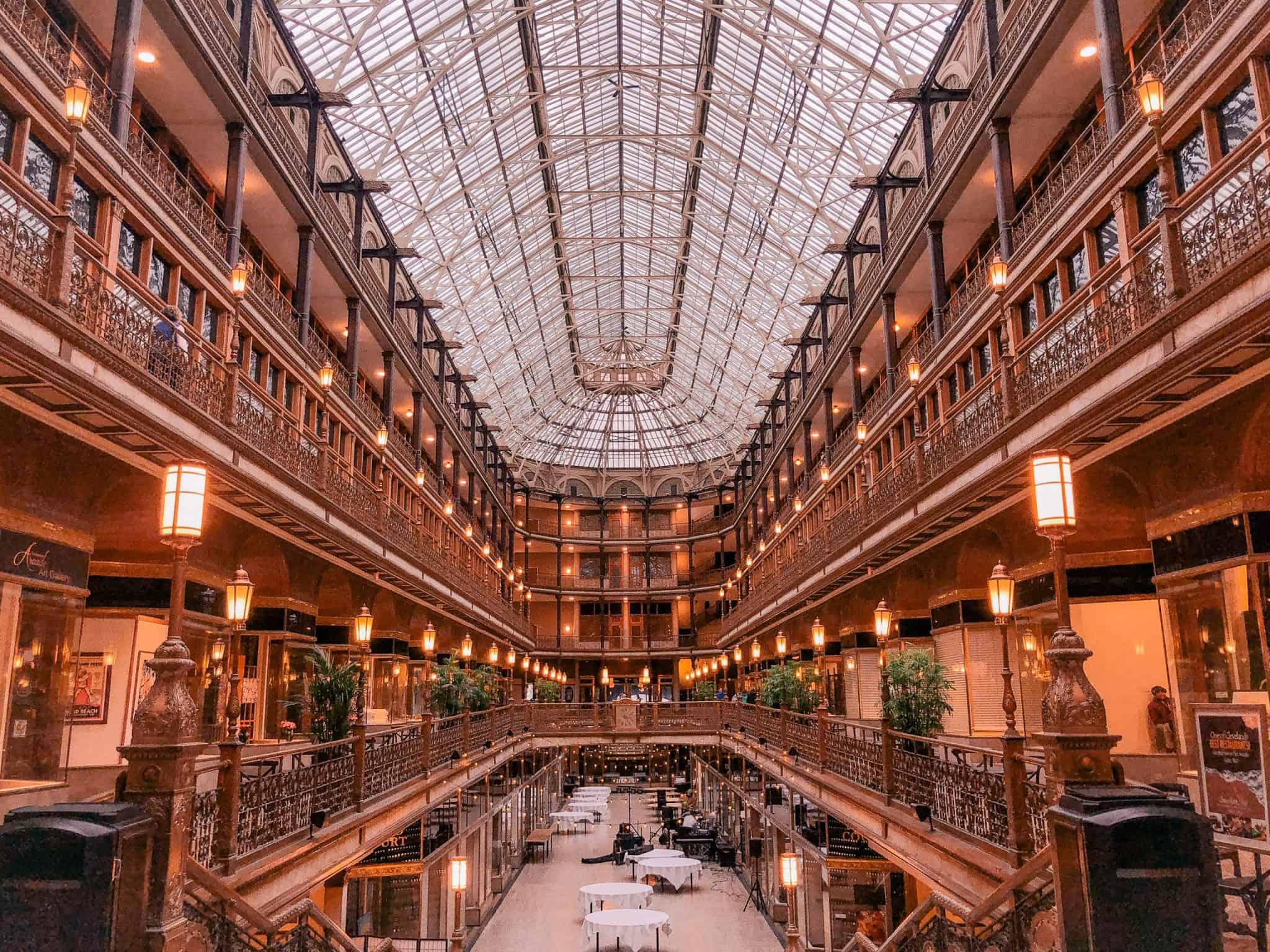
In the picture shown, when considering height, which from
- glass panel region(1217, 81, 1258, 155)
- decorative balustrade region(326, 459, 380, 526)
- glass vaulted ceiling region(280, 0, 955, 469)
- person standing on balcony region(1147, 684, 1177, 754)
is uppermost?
glass vaulted ceiling region(280, 0, 955, 469)

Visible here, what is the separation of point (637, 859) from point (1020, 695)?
13730mm

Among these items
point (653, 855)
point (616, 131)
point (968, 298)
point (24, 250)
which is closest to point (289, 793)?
point (24, 250)

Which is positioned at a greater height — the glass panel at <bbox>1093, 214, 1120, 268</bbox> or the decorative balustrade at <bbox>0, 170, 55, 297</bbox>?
the glass panel at <bbox>1093, 214, 1120, 268</bbox>

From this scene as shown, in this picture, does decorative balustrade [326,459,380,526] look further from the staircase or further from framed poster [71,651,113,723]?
the staircase

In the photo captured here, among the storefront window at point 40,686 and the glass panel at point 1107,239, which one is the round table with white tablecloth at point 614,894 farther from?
the glass panel at point 1107,239

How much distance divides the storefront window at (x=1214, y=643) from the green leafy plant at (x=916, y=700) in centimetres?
335

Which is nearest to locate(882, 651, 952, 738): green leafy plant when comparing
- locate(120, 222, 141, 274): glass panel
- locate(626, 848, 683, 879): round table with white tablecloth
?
locate(120, 222, 141, 274): glass panel

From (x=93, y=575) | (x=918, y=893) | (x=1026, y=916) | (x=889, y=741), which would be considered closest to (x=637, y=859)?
(x=918, y=893)

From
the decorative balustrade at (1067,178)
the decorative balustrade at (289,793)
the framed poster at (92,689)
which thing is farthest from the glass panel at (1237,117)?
the framed poster at (92,689)

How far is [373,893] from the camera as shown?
68.3 feet

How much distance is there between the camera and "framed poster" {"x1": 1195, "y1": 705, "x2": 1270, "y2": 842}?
28.8ft

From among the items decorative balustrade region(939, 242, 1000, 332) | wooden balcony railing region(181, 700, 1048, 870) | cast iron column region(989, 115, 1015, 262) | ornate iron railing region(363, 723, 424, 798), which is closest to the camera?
wooden balcony railing region(181, 700, 1048, 870)

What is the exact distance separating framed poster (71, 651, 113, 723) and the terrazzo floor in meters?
11.8

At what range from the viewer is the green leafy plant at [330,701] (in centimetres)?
1439
